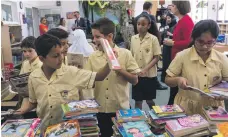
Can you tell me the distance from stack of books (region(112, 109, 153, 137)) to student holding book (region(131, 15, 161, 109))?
140 centimetres

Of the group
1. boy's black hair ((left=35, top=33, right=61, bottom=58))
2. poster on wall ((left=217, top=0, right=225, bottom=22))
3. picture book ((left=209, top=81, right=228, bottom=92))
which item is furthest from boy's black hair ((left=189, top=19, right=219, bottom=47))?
poster on wall ((left=217, top=0, right=225, bottom=22))

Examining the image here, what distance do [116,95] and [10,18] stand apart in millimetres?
6559

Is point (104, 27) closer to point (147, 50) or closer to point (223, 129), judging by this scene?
point (223, 129)

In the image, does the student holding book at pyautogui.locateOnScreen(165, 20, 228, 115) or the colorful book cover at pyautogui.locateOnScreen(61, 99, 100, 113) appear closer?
the colorful book cover at pyautogui.locateOnScreen(61, 99, 100, 113)

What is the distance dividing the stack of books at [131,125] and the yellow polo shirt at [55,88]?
33 centimetres

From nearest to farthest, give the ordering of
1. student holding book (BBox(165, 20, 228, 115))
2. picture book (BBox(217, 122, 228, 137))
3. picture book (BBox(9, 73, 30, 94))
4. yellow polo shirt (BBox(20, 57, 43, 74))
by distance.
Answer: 1. picture book (BBox(217, 122, 228, 137))
2. student holding book (BBox(165, 20, 228, 115))
3. picture book (BBox(9, 73, 30, 94))
4. yellow polo shirt (BBox(20, 57, 43, 74))

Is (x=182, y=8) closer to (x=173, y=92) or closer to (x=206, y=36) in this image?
(x=173, y=92)

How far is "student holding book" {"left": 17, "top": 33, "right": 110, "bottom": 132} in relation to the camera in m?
1.36

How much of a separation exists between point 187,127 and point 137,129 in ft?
0.76

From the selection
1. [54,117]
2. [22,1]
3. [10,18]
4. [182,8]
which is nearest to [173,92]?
[182,8]

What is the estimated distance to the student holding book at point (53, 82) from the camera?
1355 millimetres

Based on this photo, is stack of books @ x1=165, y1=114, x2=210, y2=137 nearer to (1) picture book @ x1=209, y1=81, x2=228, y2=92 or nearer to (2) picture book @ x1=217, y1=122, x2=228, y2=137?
(2) picture book @ x1=217, y1=122, x2=228, y2=137

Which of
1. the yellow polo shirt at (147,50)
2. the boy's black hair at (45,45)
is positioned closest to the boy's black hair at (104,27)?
the boy's black hair at (45,45)

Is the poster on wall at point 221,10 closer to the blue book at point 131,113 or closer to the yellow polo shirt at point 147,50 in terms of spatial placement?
the yellow polo shirt at point 147,50
